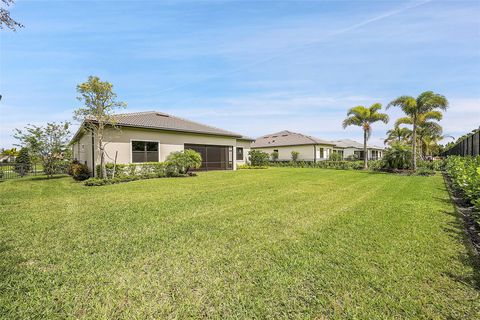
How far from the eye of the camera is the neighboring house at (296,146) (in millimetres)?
31672

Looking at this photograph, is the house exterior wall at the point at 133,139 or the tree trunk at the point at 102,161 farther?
the house exterior wall at the point at 133,139

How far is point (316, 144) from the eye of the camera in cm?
3147

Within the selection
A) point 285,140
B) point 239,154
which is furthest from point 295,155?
point 239,154

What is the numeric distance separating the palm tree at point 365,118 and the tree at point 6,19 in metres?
26.5

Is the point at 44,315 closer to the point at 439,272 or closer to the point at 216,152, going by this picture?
the point at 439,272

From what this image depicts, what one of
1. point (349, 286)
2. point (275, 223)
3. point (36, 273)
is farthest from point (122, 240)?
point (349, 286)

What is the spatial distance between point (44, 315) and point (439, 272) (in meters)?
4.68

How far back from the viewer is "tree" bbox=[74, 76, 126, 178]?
41.0 feet

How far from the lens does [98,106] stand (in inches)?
510

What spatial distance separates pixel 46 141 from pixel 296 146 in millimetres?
26943

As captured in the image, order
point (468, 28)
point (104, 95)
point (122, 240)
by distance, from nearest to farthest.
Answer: point (122, 240) < point (468, 28) < point (104, 95)

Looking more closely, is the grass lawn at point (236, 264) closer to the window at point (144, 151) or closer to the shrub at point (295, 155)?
the window at point (144, 151)

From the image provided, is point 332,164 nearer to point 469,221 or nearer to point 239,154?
point 239,154

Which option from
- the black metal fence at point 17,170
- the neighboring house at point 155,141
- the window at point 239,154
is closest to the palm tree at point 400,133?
the window at point 239,154
